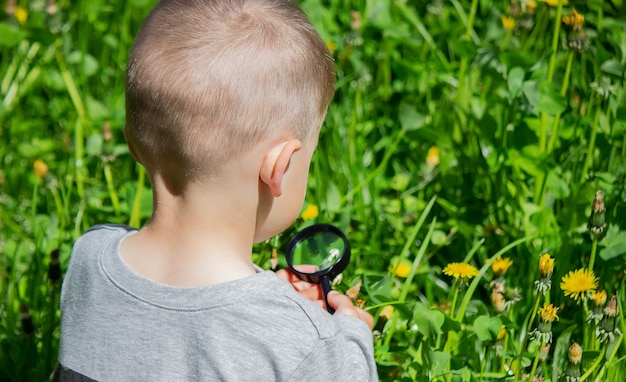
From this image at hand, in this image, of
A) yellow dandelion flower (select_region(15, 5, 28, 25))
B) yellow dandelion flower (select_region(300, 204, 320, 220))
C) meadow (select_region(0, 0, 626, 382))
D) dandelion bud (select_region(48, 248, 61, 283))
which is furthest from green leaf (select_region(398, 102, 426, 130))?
yellow dandelion flower (select_region(15, 5, 28, 25))

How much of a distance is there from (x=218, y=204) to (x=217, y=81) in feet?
0.62

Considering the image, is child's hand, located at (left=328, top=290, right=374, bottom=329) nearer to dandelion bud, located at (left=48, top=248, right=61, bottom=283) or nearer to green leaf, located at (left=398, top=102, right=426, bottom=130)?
dandelion bud, located at (left=48, top=248, right=61, bottom=283)

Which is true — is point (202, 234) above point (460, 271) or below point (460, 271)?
above

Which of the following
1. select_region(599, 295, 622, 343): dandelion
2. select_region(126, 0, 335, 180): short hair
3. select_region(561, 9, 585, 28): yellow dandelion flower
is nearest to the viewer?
select_region(126, 0, 335, 180): short hair

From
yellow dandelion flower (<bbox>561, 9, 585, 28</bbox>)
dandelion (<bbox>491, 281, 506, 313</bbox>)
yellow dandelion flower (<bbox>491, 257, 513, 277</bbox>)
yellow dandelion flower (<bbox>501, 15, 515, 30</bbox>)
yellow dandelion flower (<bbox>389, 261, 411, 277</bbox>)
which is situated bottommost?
yellow dandelion flower (<bbox>389, 261, 411, 277</bbox>)

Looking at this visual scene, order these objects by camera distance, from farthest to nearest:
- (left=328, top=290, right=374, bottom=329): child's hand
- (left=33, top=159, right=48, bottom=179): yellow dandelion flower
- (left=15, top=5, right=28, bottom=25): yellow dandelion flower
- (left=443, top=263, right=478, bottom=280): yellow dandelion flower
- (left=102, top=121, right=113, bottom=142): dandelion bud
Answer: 1. (left=15, top=5, right=28, bottom=25): yellow dandelion flower
2. (left=33, top=159, right=48, bottom=179): yellow dandelion flower
3. (left=102, top=121, right=113, bottom=142): dandelion bud
4. (left=443, top=263, right=478, bottom=280): yellow dandelion flower
5. (left=328, top=290, right=374, bottom=329): child's hand

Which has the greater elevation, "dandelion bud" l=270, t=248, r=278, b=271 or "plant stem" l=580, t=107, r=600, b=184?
"plant stem" l=580, t=107, r=600, b=184

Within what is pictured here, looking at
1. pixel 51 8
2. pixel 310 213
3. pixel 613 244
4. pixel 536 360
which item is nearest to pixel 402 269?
pixel 310 213

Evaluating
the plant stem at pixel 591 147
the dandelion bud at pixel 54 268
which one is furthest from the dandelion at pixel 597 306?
the dandelion bud at pixel 54 268

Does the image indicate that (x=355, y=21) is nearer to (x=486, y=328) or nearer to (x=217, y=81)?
(x=486, y=328)

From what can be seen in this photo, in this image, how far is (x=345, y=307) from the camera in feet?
4.98

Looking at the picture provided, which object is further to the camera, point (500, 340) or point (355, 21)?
point (355, 21)

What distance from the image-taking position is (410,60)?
9.01ft

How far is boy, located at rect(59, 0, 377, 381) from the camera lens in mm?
1346
